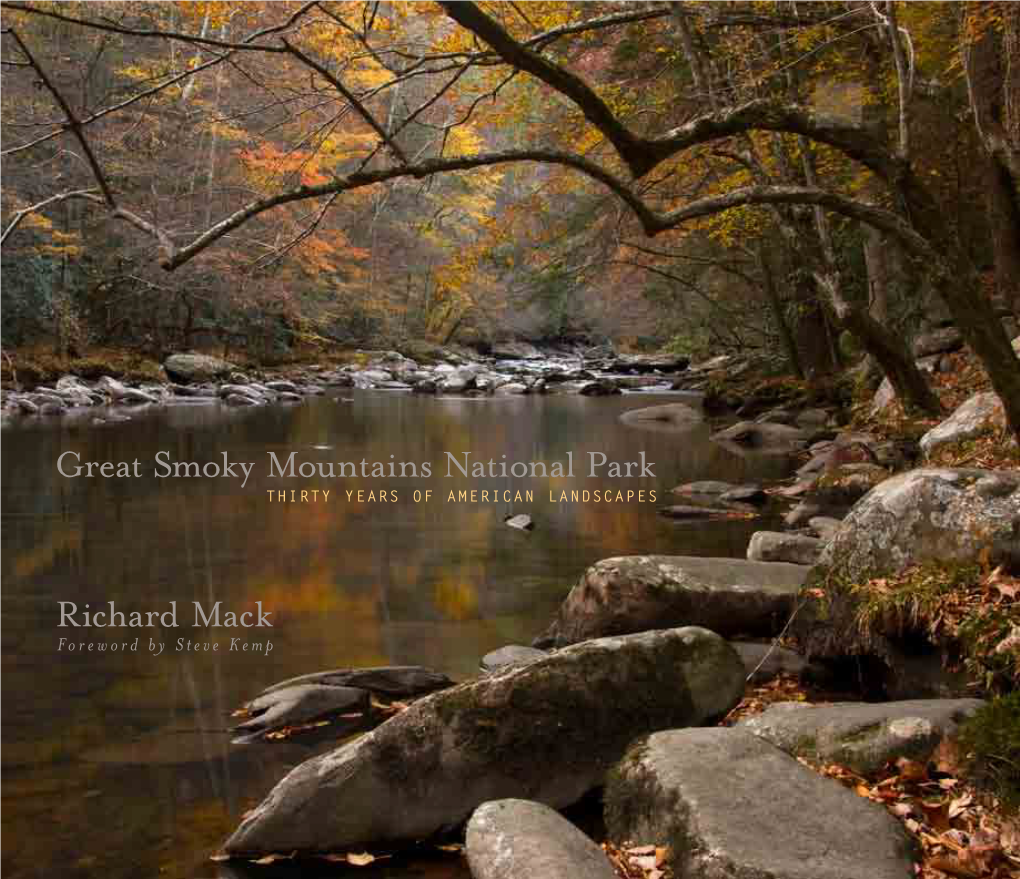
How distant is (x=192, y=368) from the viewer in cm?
2670

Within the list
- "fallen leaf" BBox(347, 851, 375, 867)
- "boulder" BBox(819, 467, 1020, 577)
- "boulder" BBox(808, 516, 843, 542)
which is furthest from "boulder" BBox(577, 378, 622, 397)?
"fallen leaf" BBox(347, 851, 375, 867)

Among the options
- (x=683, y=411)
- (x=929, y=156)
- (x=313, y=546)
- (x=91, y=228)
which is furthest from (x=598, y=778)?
(x=91, y=228)

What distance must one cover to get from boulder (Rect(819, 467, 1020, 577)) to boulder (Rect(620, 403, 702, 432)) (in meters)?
13.0

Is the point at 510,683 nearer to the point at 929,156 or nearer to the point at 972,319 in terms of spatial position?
the point at 972,319

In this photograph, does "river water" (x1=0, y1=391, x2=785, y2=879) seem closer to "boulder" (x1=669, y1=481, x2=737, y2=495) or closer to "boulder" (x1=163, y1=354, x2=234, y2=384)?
"boulder" (x1=669, y1=481, x2=737, y2=495)

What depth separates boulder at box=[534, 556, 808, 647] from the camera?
5.20 metres

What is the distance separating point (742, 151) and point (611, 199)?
5637 millimetres

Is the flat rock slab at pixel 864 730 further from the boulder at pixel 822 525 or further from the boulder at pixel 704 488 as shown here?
the boulder at pixel 704 488

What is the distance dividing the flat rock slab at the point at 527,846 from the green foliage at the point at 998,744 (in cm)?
125

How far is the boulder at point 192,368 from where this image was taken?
2653 centimetres

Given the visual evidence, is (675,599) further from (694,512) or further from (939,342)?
(939,342)

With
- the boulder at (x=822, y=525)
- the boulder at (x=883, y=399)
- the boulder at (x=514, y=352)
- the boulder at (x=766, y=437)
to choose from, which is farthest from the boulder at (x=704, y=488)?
the boulder at (x=514, y=352)

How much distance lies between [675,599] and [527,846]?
7.98 feet

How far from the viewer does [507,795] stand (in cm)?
364
